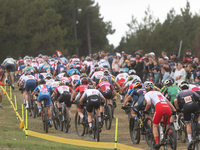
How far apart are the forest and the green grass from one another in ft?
108

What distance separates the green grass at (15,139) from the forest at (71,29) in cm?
3292

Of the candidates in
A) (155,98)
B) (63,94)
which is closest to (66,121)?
(63,94)

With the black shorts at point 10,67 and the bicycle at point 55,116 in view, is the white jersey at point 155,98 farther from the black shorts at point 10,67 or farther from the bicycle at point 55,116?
the black shorts at point 10,67

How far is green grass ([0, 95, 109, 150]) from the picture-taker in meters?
10.4

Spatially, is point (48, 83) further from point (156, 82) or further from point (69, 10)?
point (69, 10)

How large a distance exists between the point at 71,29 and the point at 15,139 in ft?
172

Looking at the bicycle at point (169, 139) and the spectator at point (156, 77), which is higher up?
the spectator at point (156, 77)

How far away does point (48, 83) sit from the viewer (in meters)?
17.4

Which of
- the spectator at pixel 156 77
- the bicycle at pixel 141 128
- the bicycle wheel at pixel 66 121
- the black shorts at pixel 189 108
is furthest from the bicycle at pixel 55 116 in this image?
the black shorts at pixel 189 108

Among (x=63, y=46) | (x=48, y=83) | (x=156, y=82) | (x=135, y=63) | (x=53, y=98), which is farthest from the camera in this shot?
(x=63, y=46)

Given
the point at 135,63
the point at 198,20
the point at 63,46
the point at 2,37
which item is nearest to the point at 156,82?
the point at 135,63

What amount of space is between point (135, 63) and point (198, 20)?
48.8m

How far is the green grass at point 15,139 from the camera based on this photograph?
10.4 m

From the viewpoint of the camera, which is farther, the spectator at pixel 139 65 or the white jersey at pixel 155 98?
the spectator at pixel 139 65
